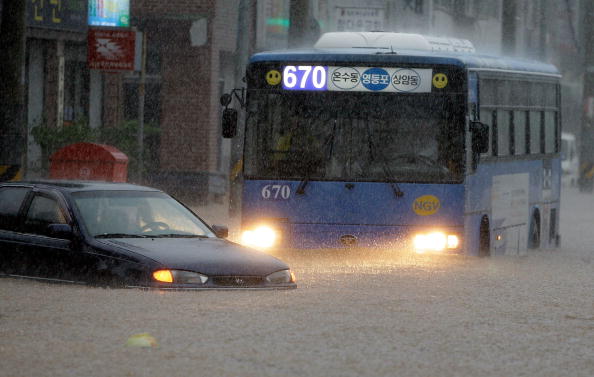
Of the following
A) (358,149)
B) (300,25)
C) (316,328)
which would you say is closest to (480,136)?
(358,149)

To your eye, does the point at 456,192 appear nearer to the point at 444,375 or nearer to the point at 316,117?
the point at 316,117

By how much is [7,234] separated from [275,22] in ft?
83.4

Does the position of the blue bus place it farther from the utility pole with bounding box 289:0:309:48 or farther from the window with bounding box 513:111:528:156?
the utility pole with bounding box 289:0:309:48

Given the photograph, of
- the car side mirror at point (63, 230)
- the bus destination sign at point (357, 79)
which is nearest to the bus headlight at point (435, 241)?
the bus destination sign at point (357, 79)

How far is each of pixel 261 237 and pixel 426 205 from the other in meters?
2.02

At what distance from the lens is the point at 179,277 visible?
43.0 ft

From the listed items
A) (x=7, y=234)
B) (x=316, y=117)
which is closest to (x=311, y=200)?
(x=316, y=117)

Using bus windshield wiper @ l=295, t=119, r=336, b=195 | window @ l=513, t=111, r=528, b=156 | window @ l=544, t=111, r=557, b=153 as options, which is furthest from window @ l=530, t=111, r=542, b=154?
bus windshield wiper @ l=295, t=119, r=336, b=195

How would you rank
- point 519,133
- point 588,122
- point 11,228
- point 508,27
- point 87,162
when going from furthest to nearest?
1. point 508,27
2. point 588,122
3. point 87,162
4. point 519,133
5. point 11,228

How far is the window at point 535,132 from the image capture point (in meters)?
22.6

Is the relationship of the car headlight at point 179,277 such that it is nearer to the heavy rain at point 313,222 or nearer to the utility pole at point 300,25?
the heavy rain at point 313,222

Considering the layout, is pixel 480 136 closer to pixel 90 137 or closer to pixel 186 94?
pixel 90 137

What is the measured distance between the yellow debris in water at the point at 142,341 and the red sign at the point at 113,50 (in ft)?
49.7

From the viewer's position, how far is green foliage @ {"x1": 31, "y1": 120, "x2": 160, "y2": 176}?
27641 mm
